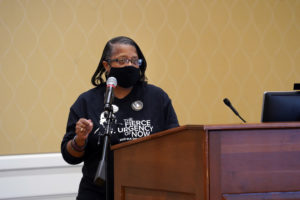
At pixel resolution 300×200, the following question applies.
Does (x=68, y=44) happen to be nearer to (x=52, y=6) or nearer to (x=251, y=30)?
(x=52, y=6)

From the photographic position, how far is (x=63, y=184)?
2582 mm

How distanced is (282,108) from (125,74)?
724 mm

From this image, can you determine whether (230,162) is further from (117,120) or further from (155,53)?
(155,53)

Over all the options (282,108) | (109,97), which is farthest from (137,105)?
(282,108)

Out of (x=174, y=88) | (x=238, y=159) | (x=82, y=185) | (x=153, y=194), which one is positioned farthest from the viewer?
(x=174, y=88)

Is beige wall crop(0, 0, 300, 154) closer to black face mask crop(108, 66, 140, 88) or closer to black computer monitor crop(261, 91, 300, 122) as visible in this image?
black face mask crop(108, 66, 140, 88)

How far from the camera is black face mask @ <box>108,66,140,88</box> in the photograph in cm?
175

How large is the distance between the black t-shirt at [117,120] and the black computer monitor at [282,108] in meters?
0.48

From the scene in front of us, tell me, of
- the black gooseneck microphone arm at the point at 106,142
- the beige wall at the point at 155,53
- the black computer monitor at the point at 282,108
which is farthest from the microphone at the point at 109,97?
the beige wall at the point at 155,53

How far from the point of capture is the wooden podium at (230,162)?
3.19 feet

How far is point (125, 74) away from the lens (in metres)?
1.76

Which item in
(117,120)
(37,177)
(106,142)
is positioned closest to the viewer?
(106,142)

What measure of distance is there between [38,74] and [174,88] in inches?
39.2

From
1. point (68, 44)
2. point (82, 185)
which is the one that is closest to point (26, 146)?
point (68, 44)
